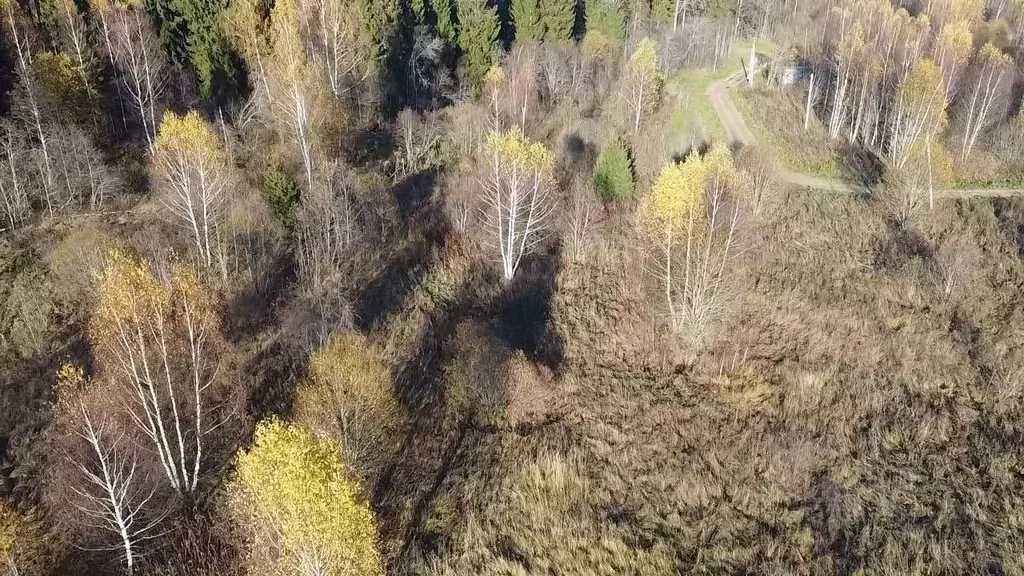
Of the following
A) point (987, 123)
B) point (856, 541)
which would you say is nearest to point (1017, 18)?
point (987, 123)

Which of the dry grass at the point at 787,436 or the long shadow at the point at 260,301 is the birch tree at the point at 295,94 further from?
the dry grass at the point at 787,436

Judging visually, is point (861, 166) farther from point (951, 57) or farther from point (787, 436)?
point (787, 436)

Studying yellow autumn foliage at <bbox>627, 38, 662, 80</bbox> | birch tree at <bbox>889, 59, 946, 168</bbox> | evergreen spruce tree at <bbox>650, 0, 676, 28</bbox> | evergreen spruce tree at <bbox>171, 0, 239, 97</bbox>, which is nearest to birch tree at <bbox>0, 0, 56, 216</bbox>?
evergreen spruce tree at <bbox>171, 0, 239, 97</bbox>

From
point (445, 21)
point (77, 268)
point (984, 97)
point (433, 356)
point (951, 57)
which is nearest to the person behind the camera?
point (433, 356)

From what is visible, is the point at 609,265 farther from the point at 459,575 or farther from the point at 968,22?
the point at 968,22

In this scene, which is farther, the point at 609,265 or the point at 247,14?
the point at 247,14

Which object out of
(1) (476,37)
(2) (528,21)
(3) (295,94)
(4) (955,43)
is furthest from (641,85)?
(4) (955,43)
